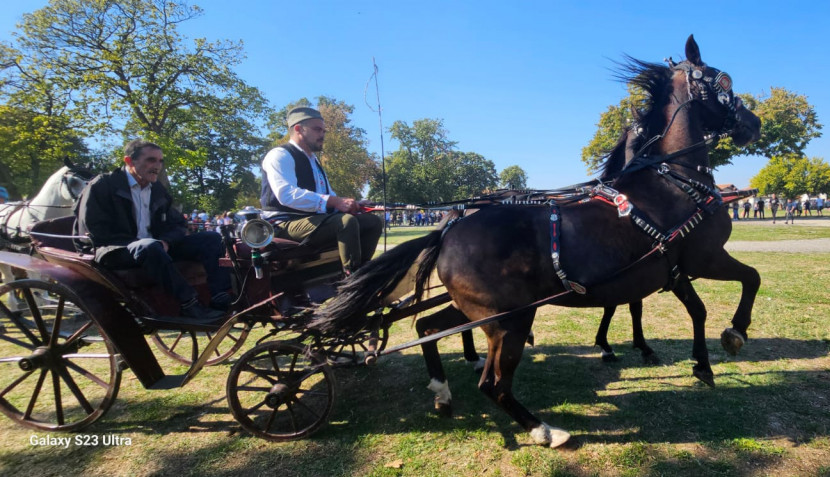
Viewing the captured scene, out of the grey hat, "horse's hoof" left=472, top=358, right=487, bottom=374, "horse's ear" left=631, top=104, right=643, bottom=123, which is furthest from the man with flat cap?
"horse's ear" left=631, top=104, right=643, bottom=123

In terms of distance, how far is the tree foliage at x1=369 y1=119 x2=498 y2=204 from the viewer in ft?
162

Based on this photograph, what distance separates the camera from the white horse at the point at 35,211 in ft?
21.2

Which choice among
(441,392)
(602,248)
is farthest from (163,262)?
(602,248)

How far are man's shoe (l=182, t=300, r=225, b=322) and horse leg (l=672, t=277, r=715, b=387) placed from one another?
4.07m

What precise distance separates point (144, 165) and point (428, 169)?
48875 millimetres

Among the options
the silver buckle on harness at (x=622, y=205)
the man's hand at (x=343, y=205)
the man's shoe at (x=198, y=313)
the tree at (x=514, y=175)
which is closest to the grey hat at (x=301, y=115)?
the man's hand at (x=343, y=205)

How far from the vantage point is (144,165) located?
3.55m

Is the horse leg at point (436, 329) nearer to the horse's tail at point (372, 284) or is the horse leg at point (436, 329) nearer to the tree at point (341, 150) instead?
the horse's tail at point (372, 284)

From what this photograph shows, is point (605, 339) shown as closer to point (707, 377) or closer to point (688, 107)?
point (707, 377)

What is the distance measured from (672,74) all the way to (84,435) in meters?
6.03

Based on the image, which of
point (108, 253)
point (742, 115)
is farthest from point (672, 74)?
point (108, 253)

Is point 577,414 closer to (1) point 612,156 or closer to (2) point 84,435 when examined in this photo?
(1) point 612,156

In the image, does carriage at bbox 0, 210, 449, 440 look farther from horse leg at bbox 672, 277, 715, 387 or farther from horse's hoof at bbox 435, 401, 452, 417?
horse leg at bbox 672, 277, 715, 387

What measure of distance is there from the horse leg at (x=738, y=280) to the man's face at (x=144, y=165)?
4.88 meters
